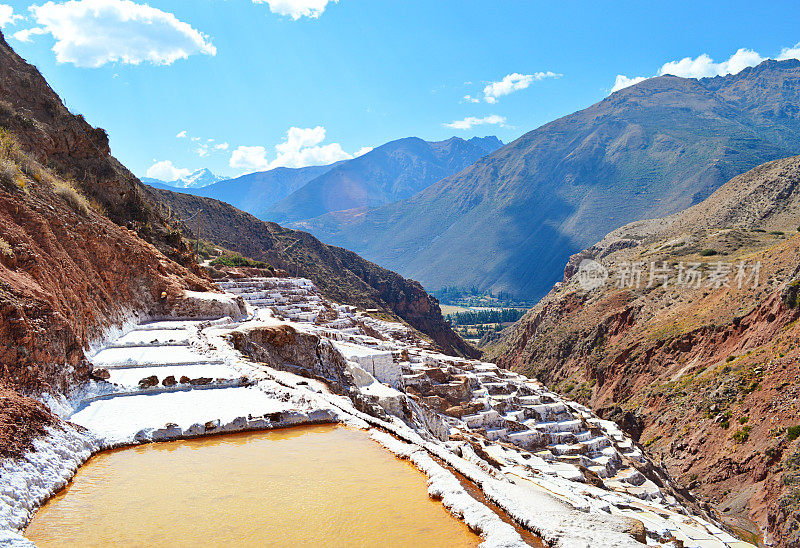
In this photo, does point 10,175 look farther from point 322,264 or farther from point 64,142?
point 322,264

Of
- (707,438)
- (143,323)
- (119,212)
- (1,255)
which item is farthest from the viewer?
(707,438)

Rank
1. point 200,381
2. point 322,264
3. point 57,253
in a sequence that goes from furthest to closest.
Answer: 1. point 322,264
2. point 57,253
3. point 200,381

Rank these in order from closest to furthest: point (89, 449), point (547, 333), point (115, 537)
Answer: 1. point (115, 537)
2. point (89, 449)
3. point (547, 333)

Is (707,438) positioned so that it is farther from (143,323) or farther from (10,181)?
(10,181)

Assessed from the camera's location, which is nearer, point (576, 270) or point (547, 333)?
point (547, 333)

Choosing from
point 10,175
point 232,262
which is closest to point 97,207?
point 10,175

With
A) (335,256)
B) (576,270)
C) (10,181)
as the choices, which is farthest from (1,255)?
(576,270)

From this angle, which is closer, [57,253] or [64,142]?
[57,253]
